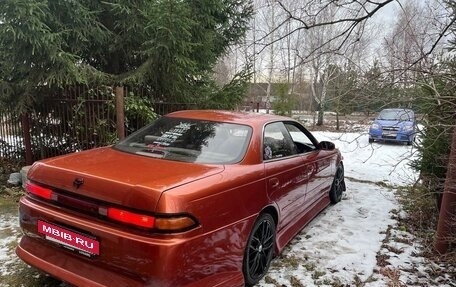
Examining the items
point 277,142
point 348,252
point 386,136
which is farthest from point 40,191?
point 386,136

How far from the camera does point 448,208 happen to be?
3.90m

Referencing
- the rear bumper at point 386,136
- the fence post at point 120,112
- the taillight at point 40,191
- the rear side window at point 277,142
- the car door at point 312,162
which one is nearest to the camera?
the taillight at point 40,191

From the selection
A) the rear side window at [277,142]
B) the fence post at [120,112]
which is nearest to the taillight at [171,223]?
the rear side window at [277,142]

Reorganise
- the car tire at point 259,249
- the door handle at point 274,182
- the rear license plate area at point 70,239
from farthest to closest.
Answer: the door handle at point 274,182
the car tire at point 259,249
the rear license plate area at point 70,239

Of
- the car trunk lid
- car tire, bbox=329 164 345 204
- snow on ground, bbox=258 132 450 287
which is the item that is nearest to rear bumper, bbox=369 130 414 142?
snow on ground, bbox=258 132 450 287

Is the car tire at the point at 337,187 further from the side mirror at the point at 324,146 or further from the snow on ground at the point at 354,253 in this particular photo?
the side mirror at the point at 324,146

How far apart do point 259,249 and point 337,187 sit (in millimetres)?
3025

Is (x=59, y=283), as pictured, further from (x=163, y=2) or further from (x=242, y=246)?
(x=163, y=2)

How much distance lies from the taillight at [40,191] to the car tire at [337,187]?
165 inches

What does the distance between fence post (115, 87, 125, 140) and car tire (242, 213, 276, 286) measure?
3.48 m

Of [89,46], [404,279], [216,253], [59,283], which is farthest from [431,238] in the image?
[89,46]

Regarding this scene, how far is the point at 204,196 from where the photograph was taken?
246 centimetres

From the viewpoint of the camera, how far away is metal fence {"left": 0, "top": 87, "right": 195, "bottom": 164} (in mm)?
6215

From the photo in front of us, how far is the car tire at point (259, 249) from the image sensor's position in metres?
3.09
